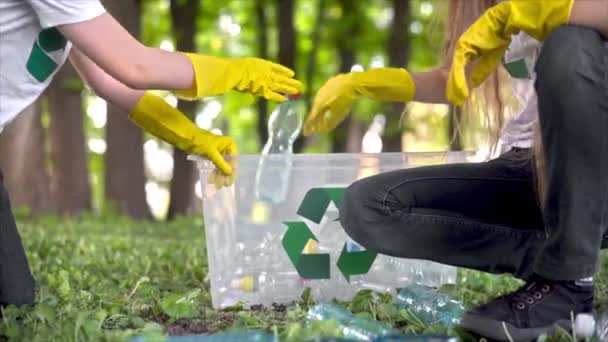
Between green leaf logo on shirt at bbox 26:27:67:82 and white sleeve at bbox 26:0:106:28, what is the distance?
0.53ft

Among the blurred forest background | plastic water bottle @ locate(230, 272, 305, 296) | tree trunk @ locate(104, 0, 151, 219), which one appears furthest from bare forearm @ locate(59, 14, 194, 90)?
tree trunk @ locate(104, 0, 151, 219)

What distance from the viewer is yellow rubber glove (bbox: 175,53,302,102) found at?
2.68 m

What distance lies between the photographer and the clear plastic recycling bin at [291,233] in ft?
10.2

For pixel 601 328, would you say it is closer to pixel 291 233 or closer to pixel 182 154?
pixel 291 233

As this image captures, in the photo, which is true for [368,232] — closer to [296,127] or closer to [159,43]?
[296,127]

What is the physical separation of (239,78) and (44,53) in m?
0.56

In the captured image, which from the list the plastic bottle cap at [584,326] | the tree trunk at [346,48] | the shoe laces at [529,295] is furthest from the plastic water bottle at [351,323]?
the tree trunk at [346,48]

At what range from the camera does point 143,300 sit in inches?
116

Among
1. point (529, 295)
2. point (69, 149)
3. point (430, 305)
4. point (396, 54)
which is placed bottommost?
point (430, 305)

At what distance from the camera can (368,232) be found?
286 cm

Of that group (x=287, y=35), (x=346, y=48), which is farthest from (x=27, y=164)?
(x=346, y=48)

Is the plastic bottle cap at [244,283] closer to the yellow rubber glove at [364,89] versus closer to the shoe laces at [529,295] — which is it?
the yellow rubber glove at [364,89]

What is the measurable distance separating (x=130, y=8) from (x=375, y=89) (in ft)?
20.7

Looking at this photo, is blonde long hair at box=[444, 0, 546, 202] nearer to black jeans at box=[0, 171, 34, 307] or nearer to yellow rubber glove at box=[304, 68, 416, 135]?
yellow rubber glove at box=[304, 68, 416, 135]
